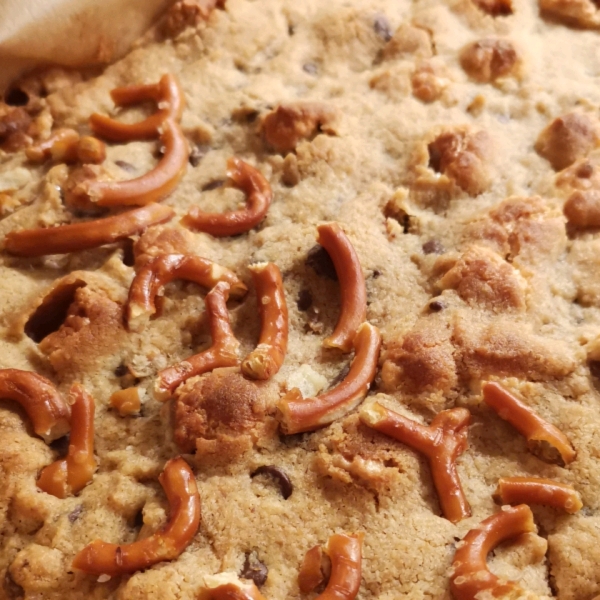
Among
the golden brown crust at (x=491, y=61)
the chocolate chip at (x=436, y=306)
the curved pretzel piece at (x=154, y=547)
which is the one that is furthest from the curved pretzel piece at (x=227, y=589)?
the golden brown crust at (x=491, y=61)

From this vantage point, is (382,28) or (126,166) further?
(382,28)

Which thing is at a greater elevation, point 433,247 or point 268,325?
point 433,247

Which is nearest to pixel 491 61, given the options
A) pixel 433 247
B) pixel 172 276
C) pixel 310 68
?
pixel 310 68

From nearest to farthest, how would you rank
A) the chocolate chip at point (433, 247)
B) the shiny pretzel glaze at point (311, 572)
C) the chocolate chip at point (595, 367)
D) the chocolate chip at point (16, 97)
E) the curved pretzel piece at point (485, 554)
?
the curved pretzel piece at point (485, 554), the shiny pretzel glaze at point (311, 572), the chocolate chip at point (595, 367), the chocolate chip at point (433, 247), the chocolate chip at point (16, 97)

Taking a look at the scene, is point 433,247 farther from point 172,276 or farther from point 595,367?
point 172,276

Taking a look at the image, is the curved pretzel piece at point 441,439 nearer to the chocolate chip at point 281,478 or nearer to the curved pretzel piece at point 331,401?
the curved pretzel piece at point 331,401

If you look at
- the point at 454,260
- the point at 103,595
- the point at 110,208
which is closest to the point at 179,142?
the point at 110,208

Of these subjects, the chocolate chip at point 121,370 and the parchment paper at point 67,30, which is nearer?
the chocolate chip at point 121,370
